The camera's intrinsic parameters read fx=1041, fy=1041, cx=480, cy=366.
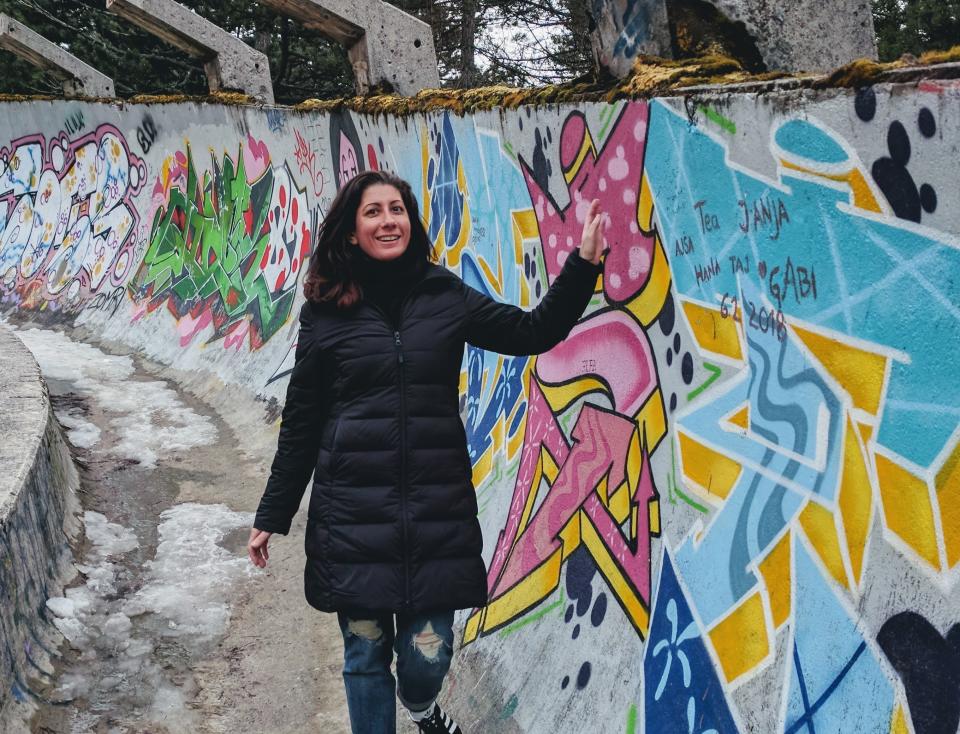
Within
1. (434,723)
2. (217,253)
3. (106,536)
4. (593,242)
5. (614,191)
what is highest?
(614,191)

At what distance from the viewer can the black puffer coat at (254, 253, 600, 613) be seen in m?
3.04

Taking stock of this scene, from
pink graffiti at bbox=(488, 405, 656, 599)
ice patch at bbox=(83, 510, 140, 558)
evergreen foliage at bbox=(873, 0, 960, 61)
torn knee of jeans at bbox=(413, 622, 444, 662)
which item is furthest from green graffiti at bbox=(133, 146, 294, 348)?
evergreen foliage at bbox=(873, 0, 960, 61)

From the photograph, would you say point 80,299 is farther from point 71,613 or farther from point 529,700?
point 529,700

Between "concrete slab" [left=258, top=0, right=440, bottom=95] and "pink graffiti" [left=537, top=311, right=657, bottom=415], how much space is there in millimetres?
4382

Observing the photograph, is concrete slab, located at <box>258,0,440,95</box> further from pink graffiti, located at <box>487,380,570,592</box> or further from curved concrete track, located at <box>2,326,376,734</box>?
pink graffiti, located at <box>487,380,570,592</box>

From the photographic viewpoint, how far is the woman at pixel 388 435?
9.99 ft

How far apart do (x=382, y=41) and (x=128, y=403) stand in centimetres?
387

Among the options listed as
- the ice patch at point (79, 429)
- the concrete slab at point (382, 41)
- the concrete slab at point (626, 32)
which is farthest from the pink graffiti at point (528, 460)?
the ice patch at point (79, 429)

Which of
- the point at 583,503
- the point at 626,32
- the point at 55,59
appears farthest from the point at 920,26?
the point at 583,503

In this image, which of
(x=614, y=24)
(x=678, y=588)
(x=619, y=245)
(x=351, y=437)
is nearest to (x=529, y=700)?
(x=678, y=588)

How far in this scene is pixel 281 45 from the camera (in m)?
21.4

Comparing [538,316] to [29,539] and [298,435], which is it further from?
[29,539]

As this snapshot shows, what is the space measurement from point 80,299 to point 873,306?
12.8 m

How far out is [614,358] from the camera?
366cm
